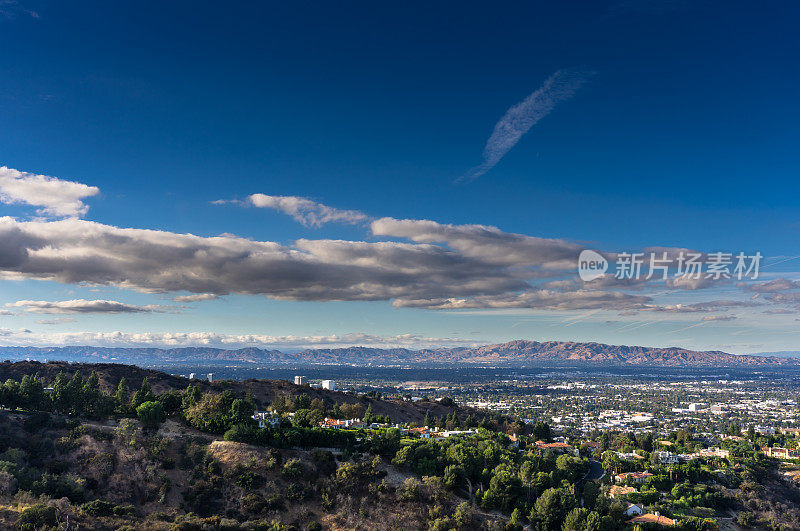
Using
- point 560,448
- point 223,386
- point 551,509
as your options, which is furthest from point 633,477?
point 223,386

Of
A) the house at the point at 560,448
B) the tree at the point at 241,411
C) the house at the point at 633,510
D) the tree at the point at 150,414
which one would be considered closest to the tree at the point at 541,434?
the house at the point at 560,448

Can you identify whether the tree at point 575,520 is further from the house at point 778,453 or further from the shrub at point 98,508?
the house at point 778,453

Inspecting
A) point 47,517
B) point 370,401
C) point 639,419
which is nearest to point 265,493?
point 47,517

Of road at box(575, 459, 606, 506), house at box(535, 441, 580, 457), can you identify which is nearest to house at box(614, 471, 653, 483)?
road at box(575, 459, 606, 506)

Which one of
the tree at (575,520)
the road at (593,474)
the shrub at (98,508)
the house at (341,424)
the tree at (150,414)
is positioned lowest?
the road at (593,474)

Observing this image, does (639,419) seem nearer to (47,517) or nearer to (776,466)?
(776,466)

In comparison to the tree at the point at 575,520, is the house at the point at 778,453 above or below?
below
